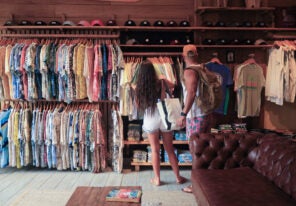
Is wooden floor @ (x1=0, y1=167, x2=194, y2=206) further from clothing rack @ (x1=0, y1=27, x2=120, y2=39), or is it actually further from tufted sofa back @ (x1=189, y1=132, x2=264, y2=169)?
clothing rack @ (x1=0, y1=27, x2=120, y2=39)

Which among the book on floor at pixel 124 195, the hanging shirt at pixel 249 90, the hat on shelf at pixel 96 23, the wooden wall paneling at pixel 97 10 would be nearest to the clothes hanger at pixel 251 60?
the hanging shirt at pixel 249 90

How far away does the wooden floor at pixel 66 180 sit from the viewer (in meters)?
3.48

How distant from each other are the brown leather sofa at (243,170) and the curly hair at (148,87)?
674mm

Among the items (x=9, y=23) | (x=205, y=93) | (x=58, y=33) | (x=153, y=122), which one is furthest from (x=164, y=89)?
(x=9, y=23)

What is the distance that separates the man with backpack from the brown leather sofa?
25 cm

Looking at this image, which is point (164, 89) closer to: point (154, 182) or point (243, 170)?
point (154, 182)

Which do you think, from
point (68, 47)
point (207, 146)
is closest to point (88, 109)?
point (68, 47)

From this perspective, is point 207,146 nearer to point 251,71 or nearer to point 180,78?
point 180,78

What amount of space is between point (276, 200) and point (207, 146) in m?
0.90

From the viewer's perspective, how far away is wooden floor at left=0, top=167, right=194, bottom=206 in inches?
137

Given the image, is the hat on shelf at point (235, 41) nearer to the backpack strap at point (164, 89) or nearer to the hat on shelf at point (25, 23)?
the backpack strap at point (164, 89)

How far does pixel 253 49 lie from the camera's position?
464 cm

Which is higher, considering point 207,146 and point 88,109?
point 88,109

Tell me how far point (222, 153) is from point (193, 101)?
23.7 inches
